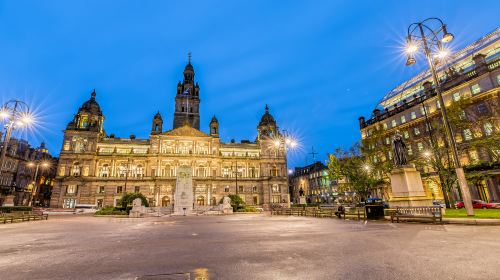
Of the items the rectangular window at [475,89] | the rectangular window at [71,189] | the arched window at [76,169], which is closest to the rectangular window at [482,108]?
the rectangular window at [475,89]

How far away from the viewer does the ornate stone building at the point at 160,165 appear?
54219 millimetres

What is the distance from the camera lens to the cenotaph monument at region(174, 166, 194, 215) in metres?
36.1

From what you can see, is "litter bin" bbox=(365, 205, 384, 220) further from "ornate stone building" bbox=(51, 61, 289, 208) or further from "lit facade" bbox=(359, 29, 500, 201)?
"ornate stone building" bbox=(51, 61, 289, 208)

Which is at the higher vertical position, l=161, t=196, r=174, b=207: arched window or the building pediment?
the building pediment

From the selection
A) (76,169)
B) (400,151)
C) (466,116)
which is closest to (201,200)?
(76,169)

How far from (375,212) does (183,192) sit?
28.4 meters

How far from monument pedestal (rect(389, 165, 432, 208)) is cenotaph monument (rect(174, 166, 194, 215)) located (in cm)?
2815

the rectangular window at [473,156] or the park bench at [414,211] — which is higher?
the rectangular window at [473,156]

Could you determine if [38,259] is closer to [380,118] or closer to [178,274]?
[178,274]

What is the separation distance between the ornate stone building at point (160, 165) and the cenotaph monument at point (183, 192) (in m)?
17.0

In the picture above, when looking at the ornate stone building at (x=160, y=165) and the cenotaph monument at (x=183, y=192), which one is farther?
the ornate stone building at (x=160, y=165)

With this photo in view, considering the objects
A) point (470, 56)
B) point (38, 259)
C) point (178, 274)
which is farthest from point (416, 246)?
point (470, 56)

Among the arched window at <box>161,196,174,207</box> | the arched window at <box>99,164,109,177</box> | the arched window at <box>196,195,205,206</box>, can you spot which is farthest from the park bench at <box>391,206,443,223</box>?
the arched window at <box>99,164,109,177</box>

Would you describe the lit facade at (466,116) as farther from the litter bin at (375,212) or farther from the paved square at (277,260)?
the paved square at (277,260)
